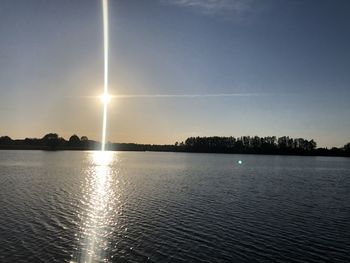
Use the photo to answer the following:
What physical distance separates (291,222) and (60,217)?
1768 cm

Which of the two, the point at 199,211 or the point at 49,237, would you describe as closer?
the point at 49,237

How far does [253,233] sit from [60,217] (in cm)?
1446

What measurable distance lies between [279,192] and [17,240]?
3462 cm

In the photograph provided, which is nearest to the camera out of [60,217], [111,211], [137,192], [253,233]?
[253,233]

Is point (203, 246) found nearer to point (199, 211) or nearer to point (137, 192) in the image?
point (199, 211)

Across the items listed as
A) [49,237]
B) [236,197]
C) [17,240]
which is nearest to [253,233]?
[49,237]

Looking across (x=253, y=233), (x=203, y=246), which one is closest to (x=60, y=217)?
(x=203, y=246)

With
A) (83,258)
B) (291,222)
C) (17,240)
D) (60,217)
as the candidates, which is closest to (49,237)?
(17,240)

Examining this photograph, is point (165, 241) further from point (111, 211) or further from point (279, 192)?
point (279, 192)

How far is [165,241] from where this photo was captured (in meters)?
21.5

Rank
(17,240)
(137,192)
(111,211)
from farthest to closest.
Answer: (137,192) → (111,211) → (17,240)

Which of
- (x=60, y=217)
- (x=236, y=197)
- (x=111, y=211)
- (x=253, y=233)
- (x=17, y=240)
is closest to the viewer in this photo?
(x=17, y=240)

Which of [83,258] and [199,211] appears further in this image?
[199,211]

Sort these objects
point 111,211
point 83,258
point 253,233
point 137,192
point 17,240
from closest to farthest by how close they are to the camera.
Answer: point 83,258, point 17,240, point 253,233, point 111,211, point 137,192
